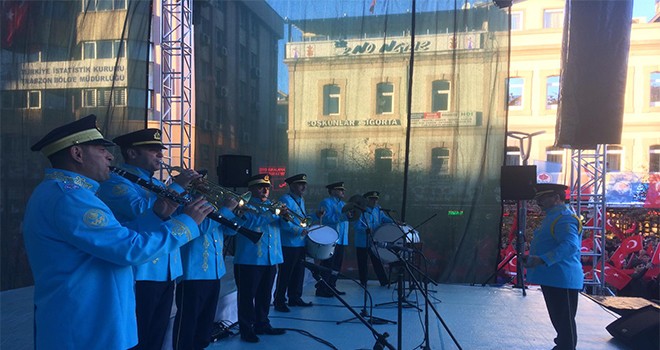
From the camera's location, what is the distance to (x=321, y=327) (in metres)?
4.72

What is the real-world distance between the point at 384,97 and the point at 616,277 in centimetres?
512

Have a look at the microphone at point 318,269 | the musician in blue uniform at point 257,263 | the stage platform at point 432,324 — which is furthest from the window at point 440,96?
the microphone at point 318,269

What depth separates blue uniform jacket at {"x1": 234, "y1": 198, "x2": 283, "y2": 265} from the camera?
4098 mm

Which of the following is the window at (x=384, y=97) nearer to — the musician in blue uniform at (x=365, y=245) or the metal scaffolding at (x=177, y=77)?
the musician in blue uniform at (x=365, y=245)

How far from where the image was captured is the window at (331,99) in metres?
8.11

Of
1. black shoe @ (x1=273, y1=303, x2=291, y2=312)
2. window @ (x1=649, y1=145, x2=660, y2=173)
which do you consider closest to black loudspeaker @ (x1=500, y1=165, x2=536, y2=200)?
black shoe @ (x1=273, y1=303, x2=291, y2=312)

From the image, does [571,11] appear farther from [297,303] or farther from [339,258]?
[297,303]

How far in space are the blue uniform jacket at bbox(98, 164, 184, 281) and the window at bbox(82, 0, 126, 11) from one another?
481 centimetres

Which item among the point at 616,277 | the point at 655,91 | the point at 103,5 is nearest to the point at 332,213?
the point at 103,5

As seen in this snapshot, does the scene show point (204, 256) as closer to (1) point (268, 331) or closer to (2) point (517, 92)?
(1) point (268, 331)

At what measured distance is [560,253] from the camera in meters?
3.47

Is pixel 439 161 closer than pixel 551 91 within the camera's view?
Yes

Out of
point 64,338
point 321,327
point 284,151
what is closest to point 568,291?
point 321,327

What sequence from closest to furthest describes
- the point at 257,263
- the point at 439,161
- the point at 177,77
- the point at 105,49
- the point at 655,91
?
the point at 257,263 → the point at 105,49 → the point at 177,77 → the point at 439,161 → the point at 655,91
